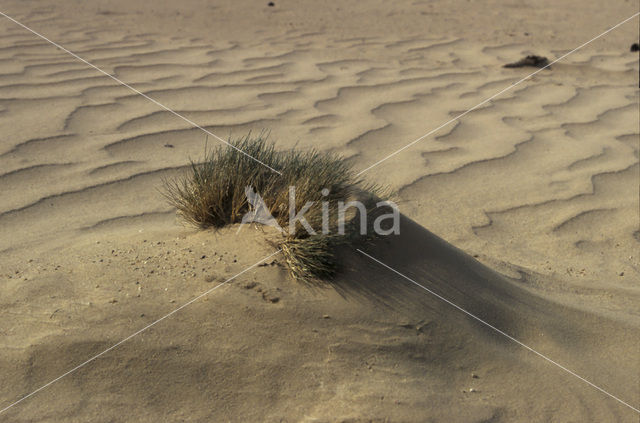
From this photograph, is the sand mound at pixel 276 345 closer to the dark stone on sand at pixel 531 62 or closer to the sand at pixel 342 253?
the sand at pixel 342 253

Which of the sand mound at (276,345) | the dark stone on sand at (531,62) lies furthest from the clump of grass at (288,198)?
the dark stone on sand at (531,62)

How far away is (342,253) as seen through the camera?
95.7 inches

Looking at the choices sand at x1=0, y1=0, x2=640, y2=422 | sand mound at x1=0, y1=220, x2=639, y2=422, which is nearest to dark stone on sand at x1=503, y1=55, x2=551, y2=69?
sand at x1=0, y1=0, x2=640, y2=422

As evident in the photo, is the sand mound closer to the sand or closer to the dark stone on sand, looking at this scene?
the sand

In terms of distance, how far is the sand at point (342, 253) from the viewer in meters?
2.09

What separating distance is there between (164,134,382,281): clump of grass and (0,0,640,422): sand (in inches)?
3.6

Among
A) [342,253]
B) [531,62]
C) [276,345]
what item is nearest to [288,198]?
[342,253]

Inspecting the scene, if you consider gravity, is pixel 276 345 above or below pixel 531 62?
below

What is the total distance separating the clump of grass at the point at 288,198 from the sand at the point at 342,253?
0.30 feet

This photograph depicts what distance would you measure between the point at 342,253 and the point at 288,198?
11.5 inches

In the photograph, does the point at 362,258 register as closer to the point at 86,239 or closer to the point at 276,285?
the point at 276,285

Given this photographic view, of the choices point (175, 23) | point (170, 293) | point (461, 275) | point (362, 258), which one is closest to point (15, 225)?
point (170, 293)

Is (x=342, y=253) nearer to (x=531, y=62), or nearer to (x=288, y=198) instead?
(x=288, y=198)

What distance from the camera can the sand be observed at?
2094 mm
